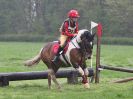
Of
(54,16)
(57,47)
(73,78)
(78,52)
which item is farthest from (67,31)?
(54,16)

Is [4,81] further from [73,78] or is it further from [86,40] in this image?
[86,40]

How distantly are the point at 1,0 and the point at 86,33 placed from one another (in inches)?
2927

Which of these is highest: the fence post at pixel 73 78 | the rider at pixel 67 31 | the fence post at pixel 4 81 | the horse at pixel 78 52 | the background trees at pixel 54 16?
the rider at pixel 67 31

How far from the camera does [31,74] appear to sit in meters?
14.4

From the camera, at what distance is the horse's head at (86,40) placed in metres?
12.7

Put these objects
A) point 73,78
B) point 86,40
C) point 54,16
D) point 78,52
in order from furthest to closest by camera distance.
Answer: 1. point 54,16
2. point 73,78
3. point 78,52
4. point 86,40

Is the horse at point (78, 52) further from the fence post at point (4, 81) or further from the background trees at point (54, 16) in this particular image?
the background trees at point (54, 16)

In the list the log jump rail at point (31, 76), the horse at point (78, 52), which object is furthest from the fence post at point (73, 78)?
the horse at point (78, 52)

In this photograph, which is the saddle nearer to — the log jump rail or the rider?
the rider

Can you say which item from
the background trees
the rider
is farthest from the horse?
the background trees

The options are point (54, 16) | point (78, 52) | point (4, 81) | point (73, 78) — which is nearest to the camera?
point (78, 52)

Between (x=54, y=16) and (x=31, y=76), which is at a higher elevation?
(x=31, y=76)

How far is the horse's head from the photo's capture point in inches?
501

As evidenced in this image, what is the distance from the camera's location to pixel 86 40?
1277 centimetres
